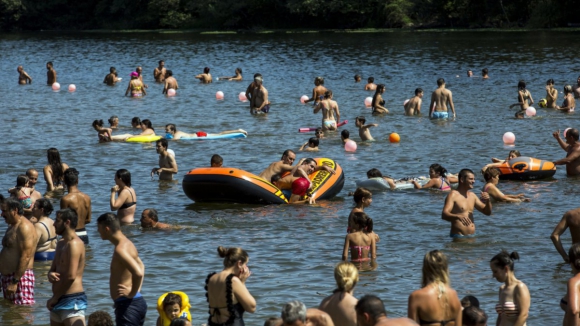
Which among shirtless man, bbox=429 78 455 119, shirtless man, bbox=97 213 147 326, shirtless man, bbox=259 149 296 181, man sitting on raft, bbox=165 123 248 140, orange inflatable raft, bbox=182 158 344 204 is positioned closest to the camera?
shirtless man, bbox=97 213 147 326

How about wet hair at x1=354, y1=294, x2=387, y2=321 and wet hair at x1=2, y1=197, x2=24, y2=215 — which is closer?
wet hair at x1=354, y1=294, x2=387, y2=321

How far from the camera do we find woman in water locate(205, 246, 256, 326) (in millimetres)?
7203

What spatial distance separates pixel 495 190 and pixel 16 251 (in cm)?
761

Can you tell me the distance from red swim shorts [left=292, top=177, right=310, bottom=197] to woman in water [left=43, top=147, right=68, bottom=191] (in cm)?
362

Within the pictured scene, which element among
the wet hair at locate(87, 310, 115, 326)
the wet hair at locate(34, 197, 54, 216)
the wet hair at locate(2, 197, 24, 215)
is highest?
the wet hair at locate(2, 197, 24, 215)

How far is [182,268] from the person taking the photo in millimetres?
11773

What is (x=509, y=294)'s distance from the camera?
7699 millimetres

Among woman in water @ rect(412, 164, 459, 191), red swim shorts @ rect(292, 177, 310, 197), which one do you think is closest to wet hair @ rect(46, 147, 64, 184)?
red swim shorts @ rect(292, 177, 310, 197)

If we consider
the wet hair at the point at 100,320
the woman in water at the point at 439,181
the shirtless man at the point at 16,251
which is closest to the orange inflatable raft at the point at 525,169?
the woman in water at the point at 439,181

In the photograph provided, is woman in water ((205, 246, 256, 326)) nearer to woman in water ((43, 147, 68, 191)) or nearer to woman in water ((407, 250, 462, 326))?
woman in water ((407, 250, 462, 326))

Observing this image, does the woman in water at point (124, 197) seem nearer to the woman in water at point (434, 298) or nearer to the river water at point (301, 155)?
the river water at point (301, 155)

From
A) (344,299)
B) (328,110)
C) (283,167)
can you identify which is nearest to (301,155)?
(328,110)

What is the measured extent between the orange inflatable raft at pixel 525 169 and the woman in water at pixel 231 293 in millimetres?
9952

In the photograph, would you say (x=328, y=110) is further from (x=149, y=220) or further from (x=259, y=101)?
(x=149, y=220)
